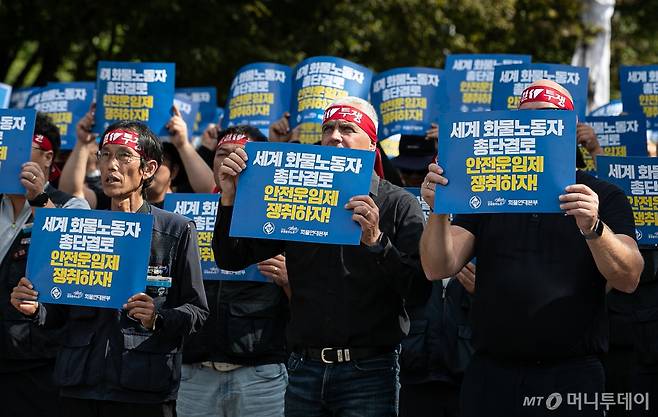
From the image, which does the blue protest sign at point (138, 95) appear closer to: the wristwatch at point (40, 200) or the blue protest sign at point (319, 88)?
the blue protest sign at point (319, 88)

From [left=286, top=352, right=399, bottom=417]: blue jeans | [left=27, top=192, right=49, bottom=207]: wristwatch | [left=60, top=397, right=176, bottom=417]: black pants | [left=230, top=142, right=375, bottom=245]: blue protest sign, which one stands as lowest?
[left=60, top=397, right=176, bottom=417]: black pants

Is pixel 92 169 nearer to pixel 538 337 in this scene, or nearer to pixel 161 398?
pixel 161 398

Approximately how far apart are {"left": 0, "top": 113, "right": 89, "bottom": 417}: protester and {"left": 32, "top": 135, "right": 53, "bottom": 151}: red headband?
1.21ft

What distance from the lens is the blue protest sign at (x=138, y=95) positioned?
8234 mm

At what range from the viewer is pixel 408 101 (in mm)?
8641

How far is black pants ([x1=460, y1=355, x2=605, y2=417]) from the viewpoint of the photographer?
4.75m

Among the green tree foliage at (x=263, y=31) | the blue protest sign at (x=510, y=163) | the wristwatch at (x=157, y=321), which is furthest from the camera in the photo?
the green tree foliage at (x=263, y=31)

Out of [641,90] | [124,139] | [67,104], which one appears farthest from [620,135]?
[67,104]

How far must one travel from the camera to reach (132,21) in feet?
51.0

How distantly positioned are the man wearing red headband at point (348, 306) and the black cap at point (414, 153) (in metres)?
2.73

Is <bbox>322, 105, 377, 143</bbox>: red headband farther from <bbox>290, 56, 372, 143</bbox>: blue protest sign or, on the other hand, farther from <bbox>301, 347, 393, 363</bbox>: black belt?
<bbox>290, 56, 372, 143</bbox>: blue protest sign

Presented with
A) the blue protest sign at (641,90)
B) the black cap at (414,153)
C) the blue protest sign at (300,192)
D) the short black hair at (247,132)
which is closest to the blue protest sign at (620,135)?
the blue protest sign at (641,90)

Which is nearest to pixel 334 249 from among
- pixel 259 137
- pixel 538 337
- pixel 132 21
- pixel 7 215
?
pixel 538 337

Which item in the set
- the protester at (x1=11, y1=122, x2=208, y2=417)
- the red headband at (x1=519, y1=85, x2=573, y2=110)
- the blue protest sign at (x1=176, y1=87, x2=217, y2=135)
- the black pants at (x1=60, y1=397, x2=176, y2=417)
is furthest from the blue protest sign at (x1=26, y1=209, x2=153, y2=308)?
the blue protest sign at (x1=176, y1=87, x2=217, y2=135)
